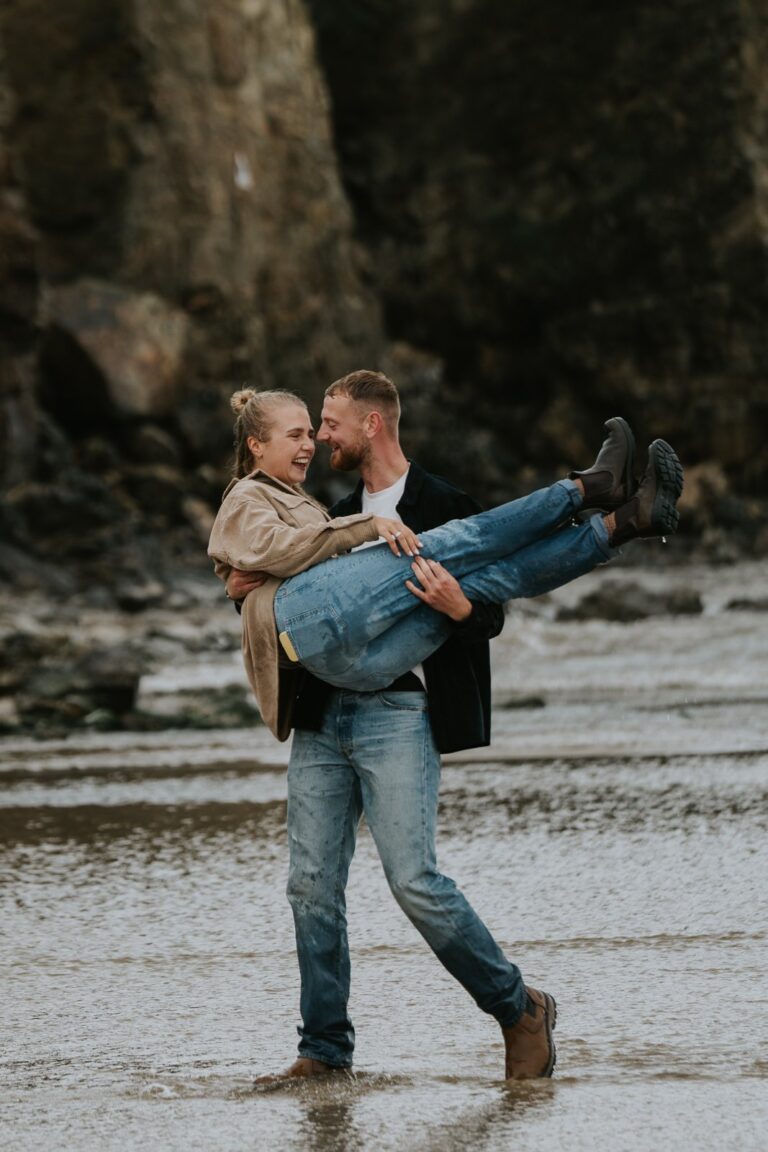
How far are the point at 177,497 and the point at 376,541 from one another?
31.8 m

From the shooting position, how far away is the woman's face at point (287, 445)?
190 inches

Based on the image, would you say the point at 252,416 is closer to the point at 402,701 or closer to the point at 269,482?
the point at 269,482

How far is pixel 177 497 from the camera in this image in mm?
36188

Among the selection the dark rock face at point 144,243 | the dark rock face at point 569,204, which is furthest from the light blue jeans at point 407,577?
the dark rock face at point 569,204

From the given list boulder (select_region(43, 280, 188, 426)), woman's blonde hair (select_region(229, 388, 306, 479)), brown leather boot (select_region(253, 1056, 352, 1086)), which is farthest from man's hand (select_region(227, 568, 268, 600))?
boulder (select_region(43, 280, 188, 426))

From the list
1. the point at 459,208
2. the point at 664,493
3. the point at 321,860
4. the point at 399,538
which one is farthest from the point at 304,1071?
the point at 459,208

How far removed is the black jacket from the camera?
461 cm

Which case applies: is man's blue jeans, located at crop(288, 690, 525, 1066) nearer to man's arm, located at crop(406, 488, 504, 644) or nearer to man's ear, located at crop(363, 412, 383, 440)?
man's arm, located at crop(406, 488, 504, 644)

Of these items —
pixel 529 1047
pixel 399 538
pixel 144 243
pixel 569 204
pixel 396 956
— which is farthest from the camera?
pixel 569 204

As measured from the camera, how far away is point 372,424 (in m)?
4.75

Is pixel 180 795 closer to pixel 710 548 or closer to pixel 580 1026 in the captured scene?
pixel 580 1026

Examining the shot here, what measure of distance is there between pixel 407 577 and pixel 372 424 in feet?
1.42

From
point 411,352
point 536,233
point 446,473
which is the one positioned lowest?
point 446,473

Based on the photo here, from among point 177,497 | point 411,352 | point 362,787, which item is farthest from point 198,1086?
point 411,352
